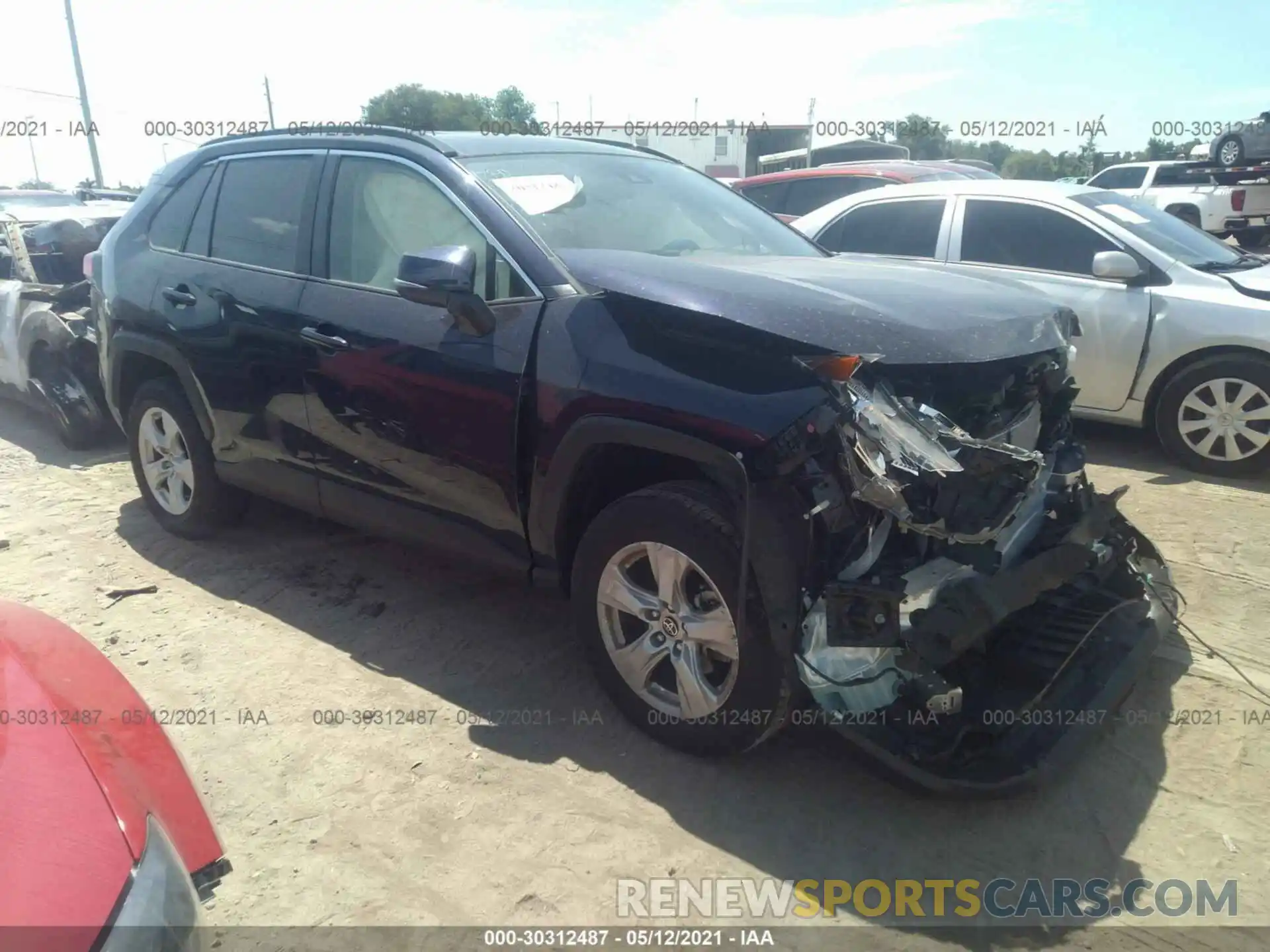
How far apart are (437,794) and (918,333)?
204 cm

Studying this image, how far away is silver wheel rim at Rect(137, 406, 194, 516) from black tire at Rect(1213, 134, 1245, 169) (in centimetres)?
1411

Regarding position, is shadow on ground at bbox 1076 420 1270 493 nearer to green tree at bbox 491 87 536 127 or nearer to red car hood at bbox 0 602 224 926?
red car hood at bbox 0 602 224 926

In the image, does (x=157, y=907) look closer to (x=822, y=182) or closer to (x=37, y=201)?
(x=822, y=182)

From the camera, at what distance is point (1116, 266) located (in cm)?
567

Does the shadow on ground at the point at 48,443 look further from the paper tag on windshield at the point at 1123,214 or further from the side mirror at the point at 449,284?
the paper tag on windshield at the point at 1123,214

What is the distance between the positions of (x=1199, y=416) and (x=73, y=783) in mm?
5986

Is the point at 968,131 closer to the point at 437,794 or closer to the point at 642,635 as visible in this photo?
the point at 642,635

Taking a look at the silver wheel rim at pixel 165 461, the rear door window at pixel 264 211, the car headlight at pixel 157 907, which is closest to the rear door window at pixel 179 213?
the rear door window at pixel 264 211

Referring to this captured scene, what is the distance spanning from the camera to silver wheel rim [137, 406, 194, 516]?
4.82m

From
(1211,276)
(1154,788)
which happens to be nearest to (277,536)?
(1154,788)

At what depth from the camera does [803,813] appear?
9.36ft

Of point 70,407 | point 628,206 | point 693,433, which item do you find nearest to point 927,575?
point 693,433

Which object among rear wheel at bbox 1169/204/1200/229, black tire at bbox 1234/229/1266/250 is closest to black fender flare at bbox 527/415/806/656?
black tire at bbox 1234/229/1266/250

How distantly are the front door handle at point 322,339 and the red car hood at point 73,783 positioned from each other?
1.74 meters
